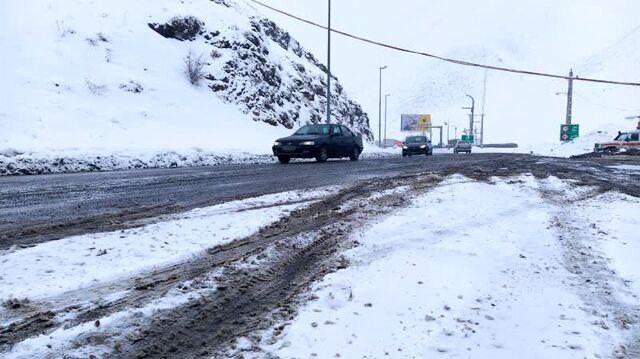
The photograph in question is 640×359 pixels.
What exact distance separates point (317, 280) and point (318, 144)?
52.7ft

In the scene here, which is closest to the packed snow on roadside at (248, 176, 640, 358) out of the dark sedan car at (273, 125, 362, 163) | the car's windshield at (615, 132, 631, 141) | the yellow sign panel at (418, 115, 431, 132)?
the dark sedan car at (273, 125, 362, 163)

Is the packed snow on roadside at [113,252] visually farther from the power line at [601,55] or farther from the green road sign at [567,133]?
the power line at [601,55]

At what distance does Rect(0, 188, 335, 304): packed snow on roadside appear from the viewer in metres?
3.78

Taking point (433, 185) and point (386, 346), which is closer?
point (386, 346)

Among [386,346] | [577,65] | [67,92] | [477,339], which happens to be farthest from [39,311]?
[577,65]

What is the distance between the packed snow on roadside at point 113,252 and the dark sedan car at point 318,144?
42.3 feet

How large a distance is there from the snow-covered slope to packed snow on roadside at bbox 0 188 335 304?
18.9m

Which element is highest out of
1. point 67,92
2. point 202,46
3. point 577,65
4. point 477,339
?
point 577,65

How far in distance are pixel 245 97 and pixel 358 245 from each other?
1515 inches

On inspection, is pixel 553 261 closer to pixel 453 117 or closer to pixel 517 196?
pixel 517 196

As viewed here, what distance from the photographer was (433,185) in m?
10.3

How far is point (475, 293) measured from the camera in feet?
12.8

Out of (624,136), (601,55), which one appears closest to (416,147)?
(624,136)

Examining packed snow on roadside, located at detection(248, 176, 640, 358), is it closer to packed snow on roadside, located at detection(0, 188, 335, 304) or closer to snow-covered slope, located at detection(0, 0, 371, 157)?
packed snow on roadside, located at detection(0, 188, 335, 304)
